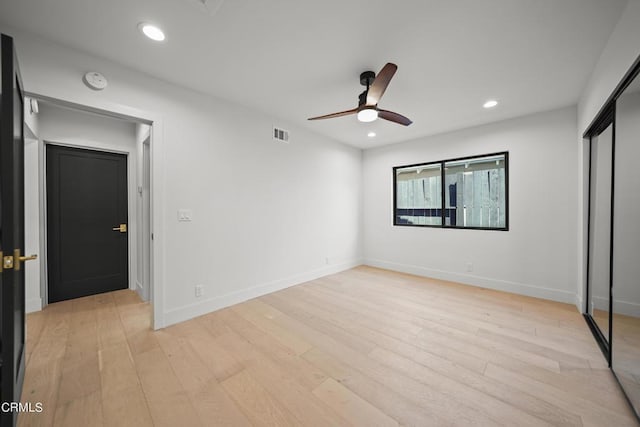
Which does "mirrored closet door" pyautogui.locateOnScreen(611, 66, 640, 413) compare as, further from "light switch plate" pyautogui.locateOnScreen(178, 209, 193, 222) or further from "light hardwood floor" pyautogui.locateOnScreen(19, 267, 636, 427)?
"light switch plate" pyautogui.locateOnScreen(178, 209, 193, 222)

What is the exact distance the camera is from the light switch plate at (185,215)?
269 centimetres

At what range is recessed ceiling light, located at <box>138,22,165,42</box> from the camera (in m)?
1.80

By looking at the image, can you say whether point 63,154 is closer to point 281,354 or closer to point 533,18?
point 281,354

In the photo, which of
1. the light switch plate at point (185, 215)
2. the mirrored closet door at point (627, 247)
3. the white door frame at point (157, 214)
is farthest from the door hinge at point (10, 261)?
the mirrored closet door at point (627, 247)

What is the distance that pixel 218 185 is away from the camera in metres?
3.00

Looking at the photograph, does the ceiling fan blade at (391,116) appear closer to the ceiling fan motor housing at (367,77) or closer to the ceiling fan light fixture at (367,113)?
the ceiling fan light fixture at (367,113)

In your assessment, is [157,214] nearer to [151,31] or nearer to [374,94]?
[151,31]

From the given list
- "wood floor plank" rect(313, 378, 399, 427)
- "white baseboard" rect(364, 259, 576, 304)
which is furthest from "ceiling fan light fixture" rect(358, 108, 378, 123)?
"white baseboard" rect(364, 259, 576, 304)

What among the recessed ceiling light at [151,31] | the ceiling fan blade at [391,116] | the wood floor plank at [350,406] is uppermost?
the recessed ceiling light at [151,31]

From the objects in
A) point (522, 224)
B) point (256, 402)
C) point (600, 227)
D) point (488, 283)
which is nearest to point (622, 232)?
point (600, 227)

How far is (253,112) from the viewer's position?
335 cm

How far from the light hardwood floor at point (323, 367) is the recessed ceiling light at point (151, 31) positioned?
8.64 ft

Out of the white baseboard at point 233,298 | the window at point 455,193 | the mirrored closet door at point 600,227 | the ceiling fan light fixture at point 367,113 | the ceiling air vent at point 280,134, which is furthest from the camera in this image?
the window at point 455,193

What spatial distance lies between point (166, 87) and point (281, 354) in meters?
2.95
